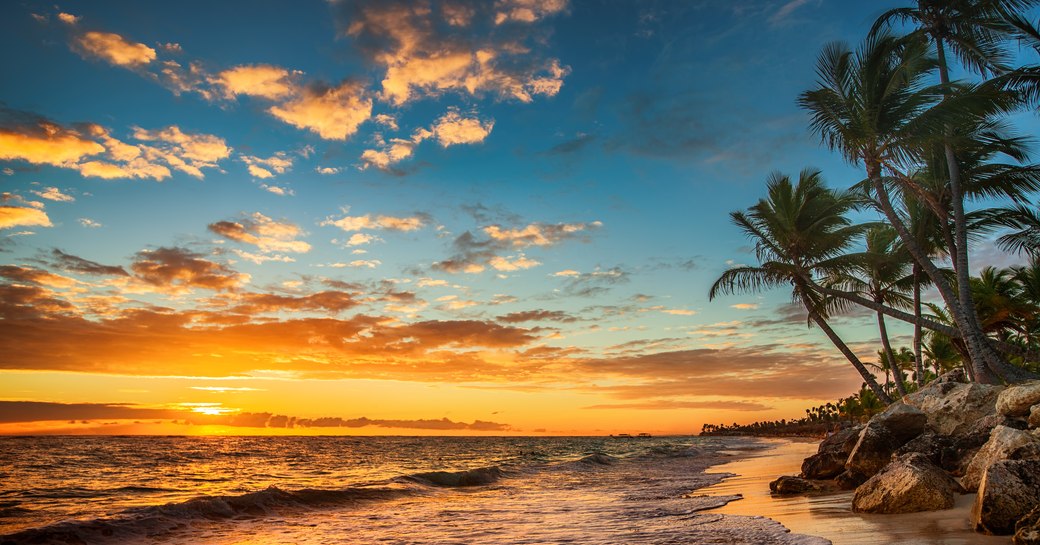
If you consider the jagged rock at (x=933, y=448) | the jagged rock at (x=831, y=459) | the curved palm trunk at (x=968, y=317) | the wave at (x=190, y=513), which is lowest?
the wave at (x=190, y=513)

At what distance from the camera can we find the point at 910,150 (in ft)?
66.7

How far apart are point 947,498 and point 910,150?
15.9 metres

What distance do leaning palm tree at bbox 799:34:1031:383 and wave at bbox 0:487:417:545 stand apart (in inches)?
789

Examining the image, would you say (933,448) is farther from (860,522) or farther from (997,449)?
(860,522)

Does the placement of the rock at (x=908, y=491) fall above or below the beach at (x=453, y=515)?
above

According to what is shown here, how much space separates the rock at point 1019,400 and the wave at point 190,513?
16.8m

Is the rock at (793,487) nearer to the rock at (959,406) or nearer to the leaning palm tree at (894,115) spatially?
the rock at (959,406)

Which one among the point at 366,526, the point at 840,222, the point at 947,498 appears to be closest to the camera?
the point at 947,498

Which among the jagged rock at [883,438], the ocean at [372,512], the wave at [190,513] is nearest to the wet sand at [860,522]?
the ocean at [372,512]

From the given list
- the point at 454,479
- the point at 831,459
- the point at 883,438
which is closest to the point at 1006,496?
the point at 883,438

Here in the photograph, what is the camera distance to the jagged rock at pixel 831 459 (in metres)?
16.2

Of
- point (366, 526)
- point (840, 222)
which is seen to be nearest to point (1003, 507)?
point (366, 526)

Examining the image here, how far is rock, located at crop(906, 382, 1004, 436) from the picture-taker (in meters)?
15.2

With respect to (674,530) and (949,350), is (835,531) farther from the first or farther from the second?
(949,350)
